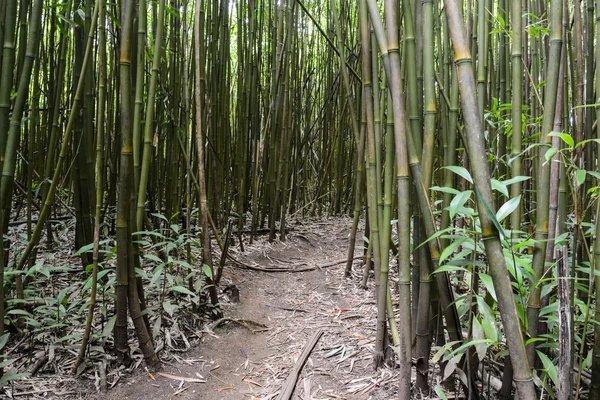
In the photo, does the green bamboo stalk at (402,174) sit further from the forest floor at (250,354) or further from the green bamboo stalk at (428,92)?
the forest floor at (250,354)

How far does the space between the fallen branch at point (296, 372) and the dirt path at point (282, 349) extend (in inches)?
0.8

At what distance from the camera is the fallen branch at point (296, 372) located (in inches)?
37.7

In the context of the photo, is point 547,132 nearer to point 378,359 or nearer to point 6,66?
point 378,359

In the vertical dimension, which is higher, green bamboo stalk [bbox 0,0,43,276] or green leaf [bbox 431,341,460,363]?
green bamboo stalk [bbox 0,0,43,276]

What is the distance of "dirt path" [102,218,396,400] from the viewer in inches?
39.9

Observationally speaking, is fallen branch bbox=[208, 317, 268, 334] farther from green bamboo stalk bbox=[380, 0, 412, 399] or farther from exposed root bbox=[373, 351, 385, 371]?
green bamboo stalk bbox=[380, 0, 412, 399]

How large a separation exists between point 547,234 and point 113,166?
152 cm

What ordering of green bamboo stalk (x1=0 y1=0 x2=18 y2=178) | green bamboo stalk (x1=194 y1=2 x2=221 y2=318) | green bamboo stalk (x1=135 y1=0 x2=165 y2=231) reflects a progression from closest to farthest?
green bamboo stalk (x1=0 y1=0 x2=18 y2=178)
green bamboo stalk (x1=135 y1=0 x2=165 y2=231)
green bamboo stalk (x1=194 y1=2 x2=221 y2=318)

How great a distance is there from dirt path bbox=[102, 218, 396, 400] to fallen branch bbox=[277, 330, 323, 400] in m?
0.02

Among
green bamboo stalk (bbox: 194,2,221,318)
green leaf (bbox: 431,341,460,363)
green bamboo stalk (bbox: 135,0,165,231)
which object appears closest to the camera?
green leaf (bbox: 431,341,460,363)

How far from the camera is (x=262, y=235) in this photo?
95.1 inches

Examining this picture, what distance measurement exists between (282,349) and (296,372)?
0.76ft

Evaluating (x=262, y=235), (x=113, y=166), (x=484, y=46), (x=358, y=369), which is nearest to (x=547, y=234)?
(x=484, y=46)

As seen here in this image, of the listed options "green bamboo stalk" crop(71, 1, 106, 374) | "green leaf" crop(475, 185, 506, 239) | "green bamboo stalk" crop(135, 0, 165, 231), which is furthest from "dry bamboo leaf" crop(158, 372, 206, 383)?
"green leaf" crop(475, 185, 506, 239)
